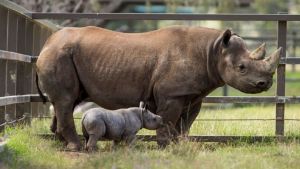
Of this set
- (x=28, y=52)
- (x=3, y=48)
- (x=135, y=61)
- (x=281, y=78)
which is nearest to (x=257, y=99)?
(x=281, y=78)

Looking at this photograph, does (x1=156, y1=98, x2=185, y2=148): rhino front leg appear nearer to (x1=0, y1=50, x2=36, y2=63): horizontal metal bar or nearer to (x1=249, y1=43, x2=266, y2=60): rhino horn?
(x1=249, y1=43, x2=266, y2=60): rhino horn

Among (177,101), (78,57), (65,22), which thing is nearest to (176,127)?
(177,101)

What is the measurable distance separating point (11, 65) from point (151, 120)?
7.56ft

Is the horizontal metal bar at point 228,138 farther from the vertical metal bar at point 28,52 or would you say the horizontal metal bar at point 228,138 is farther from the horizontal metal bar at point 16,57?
the vertical metal bar at point 28,52

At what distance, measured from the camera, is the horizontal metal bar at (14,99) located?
9347 mm

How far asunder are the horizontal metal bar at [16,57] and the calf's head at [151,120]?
1.69 metres

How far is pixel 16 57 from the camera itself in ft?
32.6

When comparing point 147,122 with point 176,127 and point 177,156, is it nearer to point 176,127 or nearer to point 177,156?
point 176,127

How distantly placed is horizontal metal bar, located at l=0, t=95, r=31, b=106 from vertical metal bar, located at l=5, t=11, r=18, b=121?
0.47ft

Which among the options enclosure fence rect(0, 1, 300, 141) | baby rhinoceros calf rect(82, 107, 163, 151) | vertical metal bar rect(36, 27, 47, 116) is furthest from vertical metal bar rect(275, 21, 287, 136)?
vertical metal bar rect(36, 27, 47, 116)

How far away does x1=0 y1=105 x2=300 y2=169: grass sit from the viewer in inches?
297

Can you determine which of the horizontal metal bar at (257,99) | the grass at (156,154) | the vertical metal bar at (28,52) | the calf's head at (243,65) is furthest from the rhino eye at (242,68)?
the vertical metal bar at (28,52)

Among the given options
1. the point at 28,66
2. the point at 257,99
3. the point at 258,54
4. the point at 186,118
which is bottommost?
the point at 186,118

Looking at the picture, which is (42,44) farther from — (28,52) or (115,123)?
(115,123)
